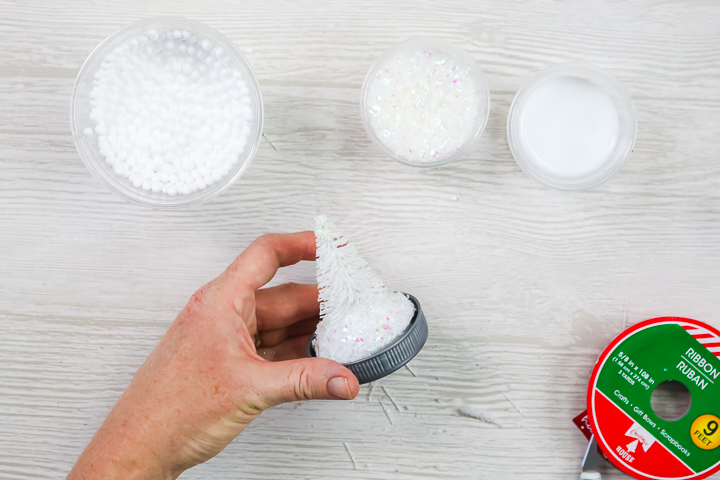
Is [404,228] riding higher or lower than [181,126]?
lower

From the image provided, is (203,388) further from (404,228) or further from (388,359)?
(404,228)

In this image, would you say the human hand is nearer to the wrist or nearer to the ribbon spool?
the wrist

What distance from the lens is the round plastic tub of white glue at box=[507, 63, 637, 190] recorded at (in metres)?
0.89

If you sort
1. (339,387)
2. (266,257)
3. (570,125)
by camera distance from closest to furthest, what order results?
(339,387), (266,257), (570,125)

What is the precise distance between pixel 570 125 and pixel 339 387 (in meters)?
0.63

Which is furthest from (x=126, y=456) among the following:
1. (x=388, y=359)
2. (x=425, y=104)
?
(x=425, y=104)

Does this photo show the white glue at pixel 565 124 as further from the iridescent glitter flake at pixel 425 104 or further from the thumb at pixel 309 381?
the thumb at pixel 309 381

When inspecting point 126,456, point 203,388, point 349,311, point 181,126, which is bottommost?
point 126,456

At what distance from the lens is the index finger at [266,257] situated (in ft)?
2.52

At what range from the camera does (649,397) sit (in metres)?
0.87

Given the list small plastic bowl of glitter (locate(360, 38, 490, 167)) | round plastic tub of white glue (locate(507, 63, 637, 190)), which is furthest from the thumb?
round plastic tub of white glue (locate(507, 63, 637, 190))

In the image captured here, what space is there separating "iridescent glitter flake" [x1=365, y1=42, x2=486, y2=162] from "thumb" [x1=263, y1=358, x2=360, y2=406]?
401mm

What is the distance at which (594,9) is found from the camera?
913 mm

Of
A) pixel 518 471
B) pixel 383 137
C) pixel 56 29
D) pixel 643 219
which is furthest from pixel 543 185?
pixel 56 29
